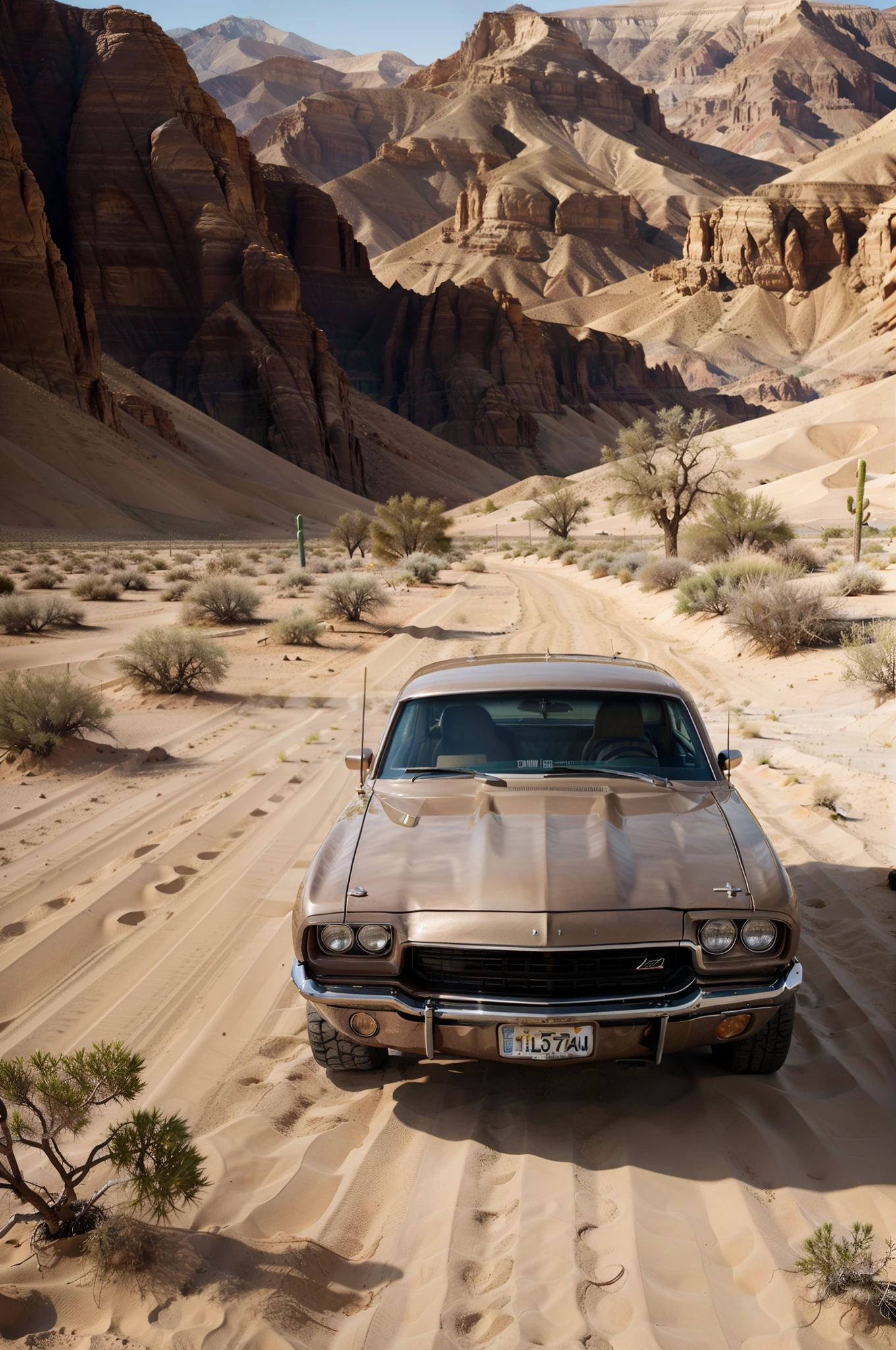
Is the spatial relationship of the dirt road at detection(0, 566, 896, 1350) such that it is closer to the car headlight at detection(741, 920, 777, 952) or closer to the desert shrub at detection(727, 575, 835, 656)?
the car headlight at detection(741, 920, 777, 952)

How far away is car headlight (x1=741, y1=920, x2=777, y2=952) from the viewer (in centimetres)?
349

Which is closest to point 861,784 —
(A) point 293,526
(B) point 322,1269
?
(B) point 322,1269

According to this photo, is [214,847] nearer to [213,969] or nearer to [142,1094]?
[213,969]

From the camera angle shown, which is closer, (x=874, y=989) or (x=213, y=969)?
(x=874, y=989)

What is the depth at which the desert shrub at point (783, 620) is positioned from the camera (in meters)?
14.2

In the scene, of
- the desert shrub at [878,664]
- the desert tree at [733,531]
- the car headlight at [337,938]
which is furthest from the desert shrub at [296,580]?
the car headlight at [337,938]

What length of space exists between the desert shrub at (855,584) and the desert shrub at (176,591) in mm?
15257

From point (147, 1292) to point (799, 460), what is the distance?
78.2 metres

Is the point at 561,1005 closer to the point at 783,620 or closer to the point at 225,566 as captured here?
the point at 783,620

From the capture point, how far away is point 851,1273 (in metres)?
2.73

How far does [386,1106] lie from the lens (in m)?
3.80

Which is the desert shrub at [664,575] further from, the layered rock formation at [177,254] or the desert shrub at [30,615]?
the layered rock formation at [177,254]

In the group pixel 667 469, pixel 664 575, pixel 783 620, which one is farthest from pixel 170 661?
pixel 667 469

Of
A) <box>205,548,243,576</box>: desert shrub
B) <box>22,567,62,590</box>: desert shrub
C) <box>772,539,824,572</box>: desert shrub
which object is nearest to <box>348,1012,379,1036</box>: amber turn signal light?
<box>205,548,243,576</box>: desert shrub
